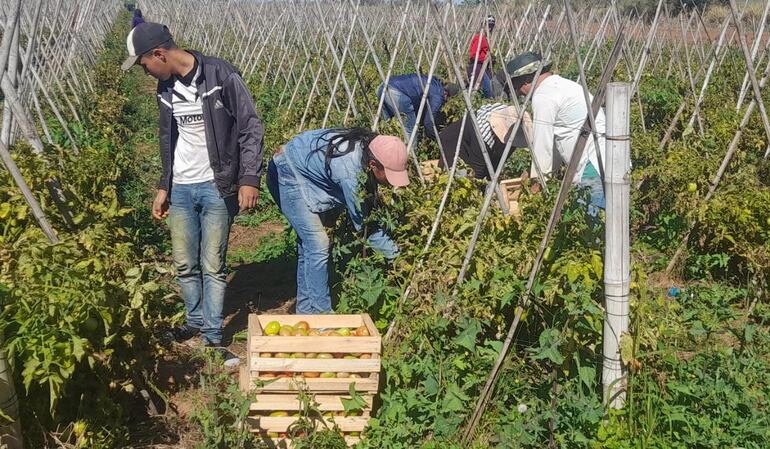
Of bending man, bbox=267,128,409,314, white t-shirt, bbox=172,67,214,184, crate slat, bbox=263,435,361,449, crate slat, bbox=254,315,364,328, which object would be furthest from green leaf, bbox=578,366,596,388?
white t-shirt, bbox=172,67,214,184

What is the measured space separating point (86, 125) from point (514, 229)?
7.17 meters

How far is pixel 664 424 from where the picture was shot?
2.92 m

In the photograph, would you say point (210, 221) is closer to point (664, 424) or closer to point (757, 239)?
point (664, 424)

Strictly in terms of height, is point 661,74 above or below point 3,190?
below

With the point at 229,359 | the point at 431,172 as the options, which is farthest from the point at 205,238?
the point at 431,172

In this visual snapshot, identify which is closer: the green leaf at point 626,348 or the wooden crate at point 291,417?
the green leaf at point 626,348

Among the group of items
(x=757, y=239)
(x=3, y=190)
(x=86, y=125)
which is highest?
(x=3, y=190)

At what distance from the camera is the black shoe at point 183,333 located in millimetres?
4520

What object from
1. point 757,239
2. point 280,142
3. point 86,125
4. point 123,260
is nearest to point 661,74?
point 280,142

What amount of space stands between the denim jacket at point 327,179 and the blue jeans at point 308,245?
6 centimetres

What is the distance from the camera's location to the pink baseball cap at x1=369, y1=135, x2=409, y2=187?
387cm

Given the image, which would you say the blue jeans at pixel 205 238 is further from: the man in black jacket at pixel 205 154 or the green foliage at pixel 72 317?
the green foliage at pixel 72 317

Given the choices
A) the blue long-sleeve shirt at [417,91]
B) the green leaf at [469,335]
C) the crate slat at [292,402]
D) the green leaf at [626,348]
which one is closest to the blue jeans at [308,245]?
the crate slat at [292,402]

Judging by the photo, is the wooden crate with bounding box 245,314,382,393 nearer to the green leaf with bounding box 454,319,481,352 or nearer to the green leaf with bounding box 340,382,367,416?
the green leaf with bounding box 340,382,367,416
